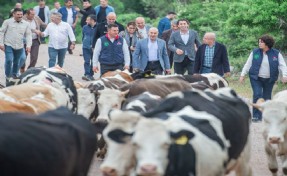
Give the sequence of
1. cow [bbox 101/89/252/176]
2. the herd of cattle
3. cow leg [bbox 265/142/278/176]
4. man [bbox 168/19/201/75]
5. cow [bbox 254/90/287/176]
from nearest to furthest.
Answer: the herd of cattle
cow [bbox 101/89/252/176]
cow [bbox 254/90/287/176]
cow leg [bbox 265/142/278/176]
man [bbox 168/19/201/75]

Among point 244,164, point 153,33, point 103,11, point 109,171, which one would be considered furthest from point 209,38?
point 109,171

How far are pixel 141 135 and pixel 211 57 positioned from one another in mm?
10641

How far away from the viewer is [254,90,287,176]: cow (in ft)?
46.2

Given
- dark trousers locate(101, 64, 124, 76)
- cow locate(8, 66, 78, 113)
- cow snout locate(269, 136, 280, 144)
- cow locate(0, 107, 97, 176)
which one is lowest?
dark trousers locate(101, 64, 124, 76)

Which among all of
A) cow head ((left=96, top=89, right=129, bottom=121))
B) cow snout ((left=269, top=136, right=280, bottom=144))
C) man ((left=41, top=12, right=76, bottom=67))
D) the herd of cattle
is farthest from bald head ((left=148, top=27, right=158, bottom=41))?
cow snout ((left=269, top=136, right=280, bottom=144))

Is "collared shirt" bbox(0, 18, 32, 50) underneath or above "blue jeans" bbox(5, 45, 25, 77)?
above

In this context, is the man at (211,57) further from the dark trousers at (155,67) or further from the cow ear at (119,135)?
the cow ear at (119,135)

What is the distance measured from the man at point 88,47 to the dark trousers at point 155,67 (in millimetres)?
5812

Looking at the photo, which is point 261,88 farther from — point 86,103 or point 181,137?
point 181,137

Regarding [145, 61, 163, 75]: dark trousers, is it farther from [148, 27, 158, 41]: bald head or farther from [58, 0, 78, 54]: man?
[58, 0, 78, 54]: man

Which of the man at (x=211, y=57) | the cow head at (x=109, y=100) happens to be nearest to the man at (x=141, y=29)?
the man at (x=211, y=57)

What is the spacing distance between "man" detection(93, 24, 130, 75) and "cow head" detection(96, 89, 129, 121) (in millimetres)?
5121

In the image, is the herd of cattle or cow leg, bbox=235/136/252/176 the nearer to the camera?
the herd of cattle

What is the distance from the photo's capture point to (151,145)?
33.6 ft
